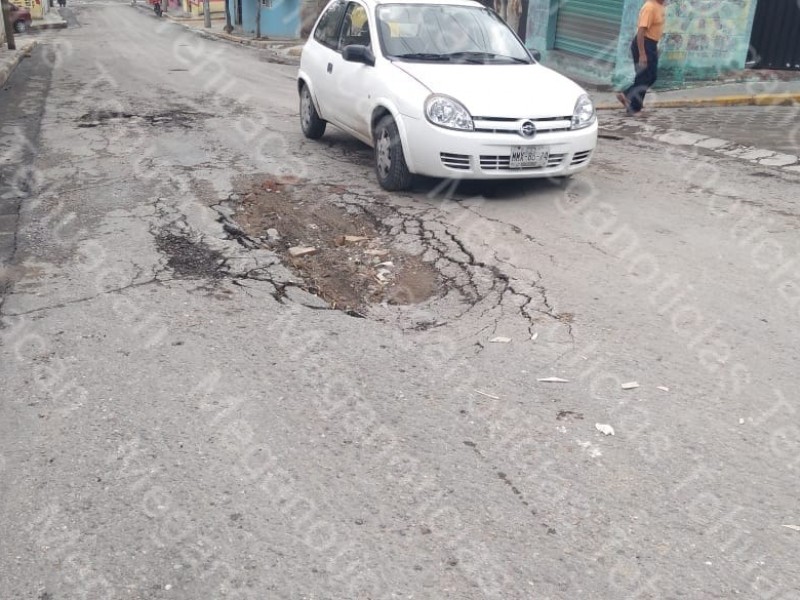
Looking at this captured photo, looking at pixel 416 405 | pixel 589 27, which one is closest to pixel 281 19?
pixel 589 27

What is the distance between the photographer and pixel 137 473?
342 cm

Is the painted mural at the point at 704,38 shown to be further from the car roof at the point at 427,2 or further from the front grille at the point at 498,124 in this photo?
the front grille at the point at 498,124

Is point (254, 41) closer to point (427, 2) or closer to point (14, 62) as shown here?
point (14, 62)

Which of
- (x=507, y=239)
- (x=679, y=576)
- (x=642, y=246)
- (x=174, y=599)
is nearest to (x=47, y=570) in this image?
(x=174, y=599)

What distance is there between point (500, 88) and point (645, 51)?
18.5 feet

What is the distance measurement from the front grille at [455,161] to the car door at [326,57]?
226 centimetres

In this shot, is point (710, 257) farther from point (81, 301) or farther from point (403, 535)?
point (81, 301)

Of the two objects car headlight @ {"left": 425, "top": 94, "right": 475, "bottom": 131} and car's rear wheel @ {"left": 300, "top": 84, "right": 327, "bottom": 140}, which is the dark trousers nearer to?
car's rear wheel @ {"left": 300, "top": 84, "right": 327, "bottom": 140}

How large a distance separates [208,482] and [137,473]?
33cm

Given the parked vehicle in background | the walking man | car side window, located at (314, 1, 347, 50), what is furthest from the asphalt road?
the parked vehicle in background

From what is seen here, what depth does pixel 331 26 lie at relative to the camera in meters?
9.05

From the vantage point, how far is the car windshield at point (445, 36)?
7781mm

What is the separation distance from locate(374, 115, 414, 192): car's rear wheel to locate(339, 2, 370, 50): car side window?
46.4 inches

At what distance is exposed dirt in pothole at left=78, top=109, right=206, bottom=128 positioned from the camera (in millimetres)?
10688
